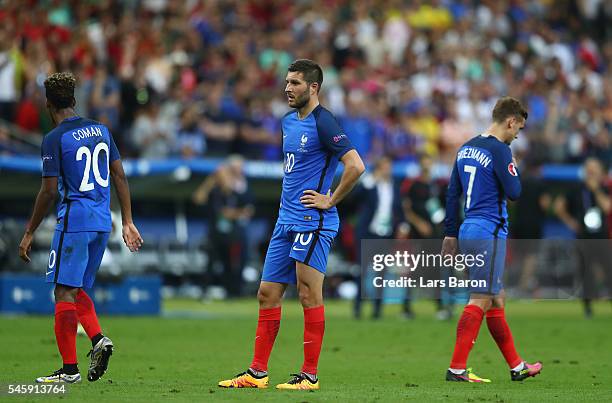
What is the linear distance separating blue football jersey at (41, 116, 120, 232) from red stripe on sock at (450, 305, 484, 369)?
3.10 metres

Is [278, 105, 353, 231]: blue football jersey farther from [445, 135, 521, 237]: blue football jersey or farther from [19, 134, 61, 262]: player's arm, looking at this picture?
[19, 134, 61, 262]: player's arm

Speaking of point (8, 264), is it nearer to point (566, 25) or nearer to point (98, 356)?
point (98, 356)

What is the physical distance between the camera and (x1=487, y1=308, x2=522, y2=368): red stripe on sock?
35.4ft

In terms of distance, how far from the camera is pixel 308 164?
9641 millimetres

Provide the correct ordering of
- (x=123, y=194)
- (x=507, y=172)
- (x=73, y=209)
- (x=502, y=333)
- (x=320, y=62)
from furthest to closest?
1. (x=320, y=62)
2. (x=502, y=333)
3. (x=507, y=172)
4. (x=123, y=194)
5. (x=73, y=209)

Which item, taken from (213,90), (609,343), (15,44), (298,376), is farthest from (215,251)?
(298,376)

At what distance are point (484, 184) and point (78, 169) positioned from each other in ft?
11.2

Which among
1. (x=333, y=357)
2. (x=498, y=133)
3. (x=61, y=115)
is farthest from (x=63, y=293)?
(x=333, y=357)

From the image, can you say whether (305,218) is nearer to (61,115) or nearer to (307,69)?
(307,69)

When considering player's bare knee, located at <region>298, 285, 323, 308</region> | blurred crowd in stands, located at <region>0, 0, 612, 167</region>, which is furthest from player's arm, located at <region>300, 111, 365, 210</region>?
blurred crowd in stands, located at <region>0, 0, 612, 167</region>

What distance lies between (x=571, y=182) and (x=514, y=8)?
9127 millimetres

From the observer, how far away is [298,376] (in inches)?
380

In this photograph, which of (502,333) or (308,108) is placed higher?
(308,108)

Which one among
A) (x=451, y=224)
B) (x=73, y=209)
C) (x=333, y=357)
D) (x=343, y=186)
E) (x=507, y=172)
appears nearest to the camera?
(x=343, y=186)
